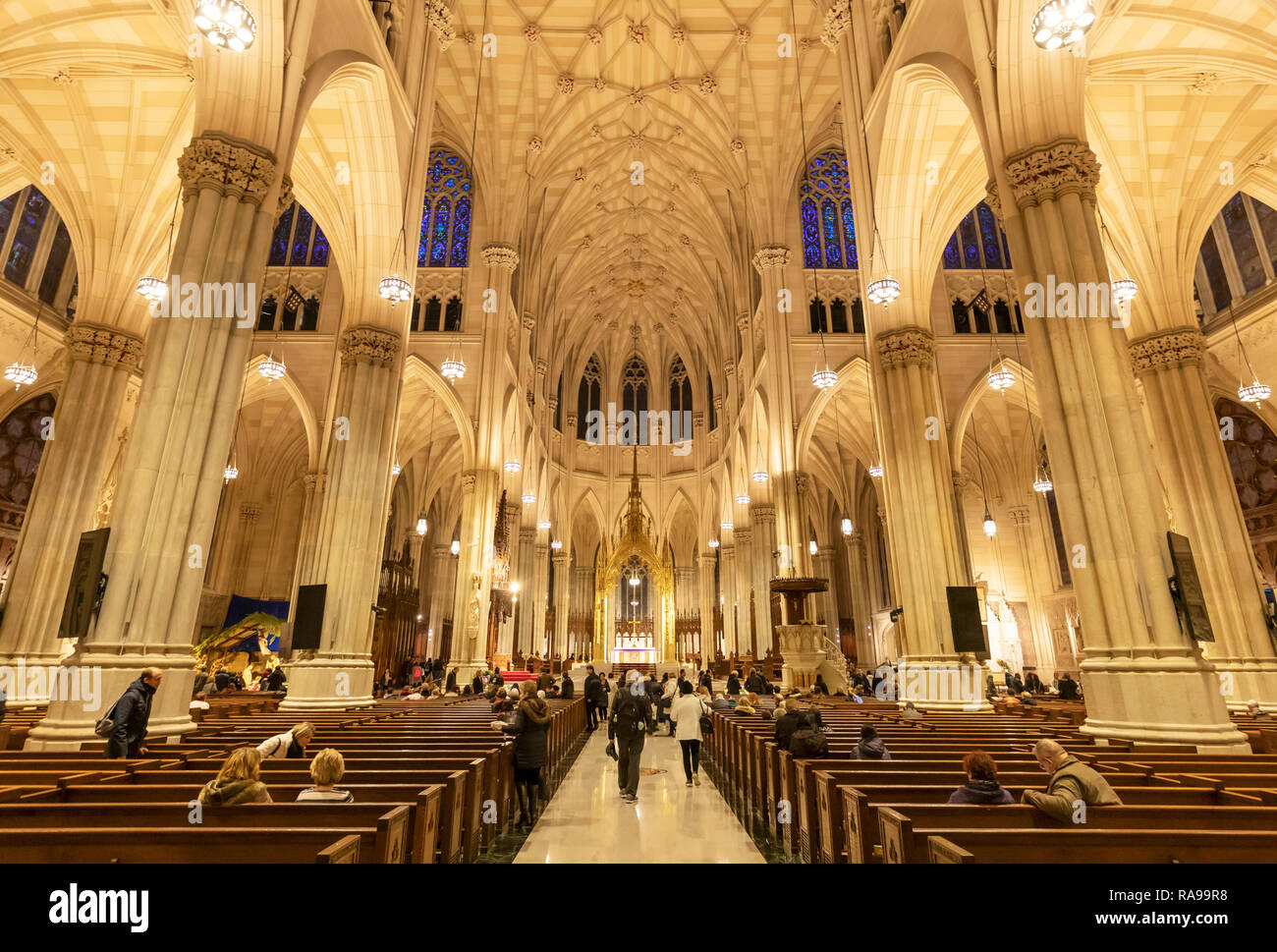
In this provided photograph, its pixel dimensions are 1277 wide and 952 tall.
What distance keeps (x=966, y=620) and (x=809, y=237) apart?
57.9ft

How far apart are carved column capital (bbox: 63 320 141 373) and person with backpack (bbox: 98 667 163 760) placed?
11704 millimetres

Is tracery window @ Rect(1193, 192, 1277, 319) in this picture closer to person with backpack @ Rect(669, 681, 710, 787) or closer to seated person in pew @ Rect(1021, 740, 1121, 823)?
person with backpack @ Rect(669, 681, 710, 787)

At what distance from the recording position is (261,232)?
8.12 m

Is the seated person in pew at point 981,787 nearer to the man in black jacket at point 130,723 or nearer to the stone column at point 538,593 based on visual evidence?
the man in black jacket at point 130,723

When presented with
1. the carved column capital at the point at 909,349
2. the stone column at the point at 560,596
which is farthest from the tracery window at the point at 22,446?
the carved column capital at the point at 909,349

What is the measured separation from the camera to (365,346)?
1279 cm

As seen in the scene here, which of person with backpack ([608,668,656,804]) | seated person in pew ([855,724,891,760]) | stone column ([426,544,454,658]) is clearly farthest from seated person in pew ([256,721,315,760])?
stone column ([426,544,454,658])

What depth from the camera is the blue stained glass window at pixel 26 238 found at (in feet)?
55.9

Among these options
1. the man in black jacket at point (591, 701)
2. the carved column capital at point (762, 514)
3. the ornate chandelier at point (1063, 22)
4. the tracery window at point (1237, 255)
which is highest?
the tracery window at point (1237, 255)

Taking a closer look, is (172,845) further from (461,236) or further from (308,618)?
(461,236)

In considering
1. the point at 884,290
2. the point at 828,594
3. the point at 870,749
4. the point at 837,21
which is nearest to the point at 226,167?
the point at 870,749

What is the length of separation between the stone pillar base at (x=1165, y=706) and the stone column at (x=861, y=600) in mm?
25393

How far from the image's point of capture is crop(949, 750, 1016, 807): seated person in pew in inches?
141
